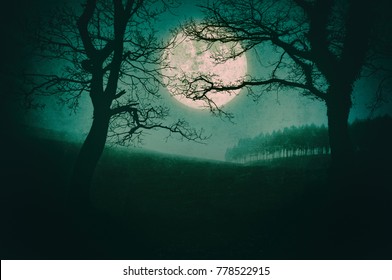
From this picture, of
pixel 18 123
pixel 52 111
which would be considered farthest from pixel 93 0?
pixel 18 123

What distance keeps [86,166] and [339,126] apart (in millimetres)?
5214

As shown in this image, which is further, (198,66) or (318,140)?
(318,140)

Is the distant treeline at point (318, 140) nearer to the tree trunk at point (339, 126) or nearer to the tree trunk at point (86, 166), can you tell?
the tree trunk at point (339, 126)

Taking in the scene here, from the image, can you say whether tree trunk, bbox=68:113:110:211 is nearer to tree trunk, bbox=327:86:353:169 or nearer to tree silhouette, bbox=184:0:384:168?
tree silhouette, bbox=184:0:384:168

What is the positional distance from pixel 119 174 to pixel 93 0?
3.89 meters

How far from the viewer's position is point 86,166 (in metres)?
5.54

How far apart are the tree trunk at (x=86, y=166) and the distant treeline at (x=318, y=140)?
2975 millimetres

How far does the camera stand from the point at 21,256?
5316 mm

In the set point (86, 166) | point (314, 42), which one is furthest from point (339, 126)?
point (86, 166)

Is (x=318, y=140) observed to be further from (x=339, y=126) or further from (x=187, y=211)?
(x=187, y=211)

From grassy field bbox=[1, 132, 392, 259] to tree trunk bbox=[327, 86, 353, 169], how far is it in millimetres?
341

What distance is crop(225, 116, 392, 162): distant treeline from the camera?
6.59 metres

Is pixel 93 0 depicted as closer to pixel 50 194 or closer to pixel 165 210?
pixel 50 194
